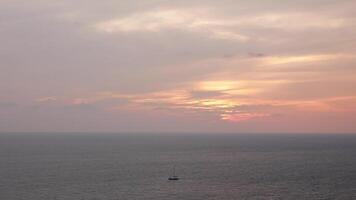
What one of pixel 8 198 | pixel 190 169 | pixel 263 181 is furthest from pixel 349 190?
pixel 8 198

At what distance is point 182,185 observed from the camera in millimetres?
134500

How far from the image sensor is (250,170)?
575 feet

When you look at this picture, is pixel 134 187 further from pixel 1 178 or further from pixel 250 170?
pixel 250 170

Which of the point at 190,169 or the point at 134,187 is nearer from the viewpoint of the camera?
the point at 134,187

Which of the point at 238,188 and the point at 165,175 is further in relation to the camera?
the point at 165,175

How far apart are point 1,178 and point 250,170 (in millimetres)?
89486

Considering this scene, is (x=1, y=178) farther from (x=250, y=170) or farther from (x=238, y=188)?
(x=250, y=170)

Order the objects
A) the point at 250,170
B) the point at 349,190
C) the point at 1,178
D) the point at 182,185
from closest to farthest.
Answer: the point at 349,190, the point at 182,185, the point at 1,178, the point at 250,170

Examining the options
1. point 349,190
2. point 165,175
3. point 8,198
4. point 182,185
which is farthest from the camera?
point 165,175

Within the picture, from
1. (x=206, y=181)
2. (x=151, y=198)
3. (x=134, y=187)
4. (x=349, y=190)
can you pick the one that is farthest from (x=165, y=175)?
(x=349, y=190)

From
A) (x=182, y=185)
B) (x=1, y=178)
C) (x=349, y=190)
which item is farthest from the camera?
(x=1, y=178)

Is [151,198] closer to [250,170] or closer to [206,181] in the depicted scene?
[206,181]

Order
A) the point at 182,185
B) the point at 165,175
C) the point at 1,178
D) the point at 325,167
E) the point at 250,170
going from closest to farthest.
Answer: 1. the point at 182,185
2. the point at 1,178
3. the point at 165,175
4. the point at 250,170
5. the point at 325,167

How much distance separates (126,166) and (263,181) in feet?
221
